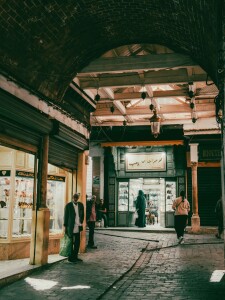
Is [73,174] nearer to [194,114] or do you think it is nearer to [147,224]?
[194,114]

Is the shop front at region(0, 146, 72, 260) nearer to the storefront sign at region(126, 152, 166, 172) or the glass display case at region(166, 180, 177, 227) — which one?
the glass display case at region(166, 180, 177, 227)

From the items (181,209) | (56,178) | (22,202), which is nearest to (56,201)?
(56,178)

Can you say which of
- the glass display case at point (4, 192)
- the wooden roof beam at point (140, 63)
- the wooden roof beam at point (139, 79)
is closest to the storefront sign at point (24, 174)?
the glass display case at point (4, 192)

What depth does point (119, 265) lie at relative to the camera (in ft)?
29.1

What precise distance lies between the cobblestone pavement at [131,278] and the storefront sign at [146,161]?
29.7 feet

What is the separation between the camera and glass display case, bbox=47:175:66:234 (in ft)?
35.1

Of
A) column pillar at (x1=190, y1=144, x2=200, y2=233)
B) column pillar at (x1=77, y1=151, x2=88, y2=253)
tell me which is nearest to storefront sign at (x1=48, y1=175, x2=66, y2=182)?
column pillar at (x1=77, y1=151, x2=88, y2=253)

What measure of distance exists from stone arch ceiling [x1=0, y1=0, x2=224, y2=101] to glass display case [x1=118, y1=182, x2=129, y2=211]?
11.7 metres

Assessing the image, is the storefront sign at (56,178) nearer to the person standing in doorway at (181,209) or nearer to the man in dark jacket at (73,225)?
the man in dark jacket at (73,225)

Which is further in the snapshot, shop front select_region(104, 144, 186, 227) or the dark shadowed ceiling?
shop front select_region(104, 144, 186, 227)

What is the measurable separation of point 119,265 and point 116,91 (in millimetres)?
7593

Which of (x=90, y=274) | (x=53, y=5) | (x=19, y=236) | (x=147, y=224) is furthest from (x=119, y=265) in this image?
(x=147, y=224)

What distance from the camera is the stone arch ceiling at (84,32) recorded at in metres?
7.11

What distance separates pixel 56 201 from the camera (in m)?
11.0
